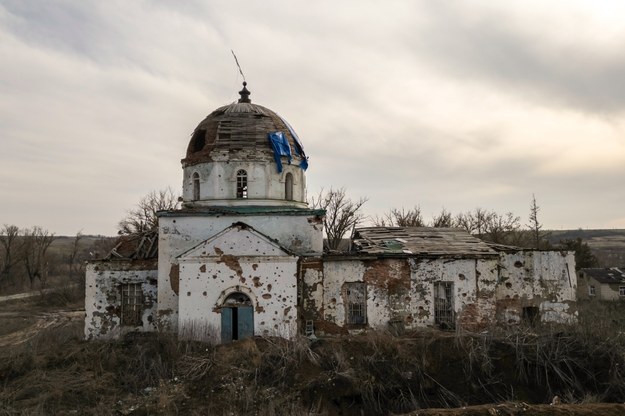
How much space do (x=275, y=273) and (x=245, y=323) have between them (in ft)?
6.46

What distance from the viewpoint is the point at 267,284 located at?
658 inches

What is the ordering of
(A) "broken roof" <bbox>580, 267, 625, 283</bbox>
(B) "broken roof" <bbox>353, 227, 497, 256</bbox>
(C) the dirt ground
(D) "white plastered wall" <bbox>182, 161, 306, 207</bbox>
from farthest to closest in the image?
(A) "broken roof" <bbox>580, 267, 625, 283</bbox> < (D) "white plastered wall" <bbox>182, 161, 306, 207</bbox> < (B) "broken roof" <bbox>353, 227, 497, 256</bbox> < (C) the dirt ground

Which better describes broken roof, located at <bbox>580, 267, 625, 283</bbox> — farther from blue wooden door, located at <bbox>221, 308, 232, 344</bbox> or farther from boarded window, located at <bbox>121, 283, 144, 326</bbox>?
boarded window, located at <bbox>121, 283, 144, 326</bbox>

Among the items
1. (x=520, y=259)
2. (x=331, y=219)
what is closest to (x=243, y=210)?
(x=520, y=259)

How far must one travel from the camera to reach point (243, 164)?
20000 millimetres

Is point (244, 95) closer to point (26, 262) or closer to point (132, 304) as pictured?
point (132, 304)

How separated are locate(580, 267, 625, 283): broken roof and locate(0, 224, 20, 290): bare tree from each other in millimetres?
62926

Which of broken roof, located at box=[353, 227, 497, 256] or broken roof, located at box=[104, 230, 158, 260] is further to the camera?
broken roof, located at box=[104, 230, 158, 260]

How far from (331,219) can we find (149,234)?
1044 inches

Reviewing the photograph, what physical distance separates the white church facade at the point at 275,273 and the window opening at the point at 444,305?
0.04m

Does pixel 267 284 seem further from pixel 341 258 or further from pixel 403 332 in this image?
pixel 403 332

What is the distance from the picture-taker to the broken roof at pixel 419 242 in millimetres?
18719

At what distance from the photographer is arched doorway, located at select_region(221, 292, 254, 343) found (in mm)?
16625

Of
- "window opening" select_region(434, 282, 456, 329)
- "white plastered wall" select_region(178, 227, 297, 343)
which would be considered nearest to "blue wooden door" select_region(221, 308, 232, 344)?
"white plastered wall" select_region(178, 227, 297, 343)
